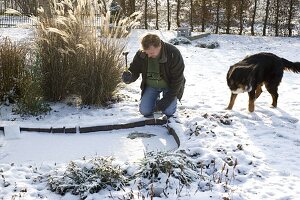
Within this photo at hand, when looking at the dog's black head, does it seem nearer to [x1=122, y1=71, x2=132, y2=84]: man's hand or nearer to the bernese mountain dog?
the bernese mountain dog

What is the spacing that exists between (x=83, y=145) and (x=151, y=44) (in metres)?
1.56

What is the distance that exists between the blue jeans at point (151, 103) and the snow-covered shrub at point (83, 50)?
752 millimetres

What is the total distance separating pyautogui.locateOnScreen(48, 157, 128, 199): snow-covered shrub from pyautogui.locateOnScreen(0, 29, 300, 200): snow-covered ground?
78 mm

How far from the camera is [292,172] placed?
390cm

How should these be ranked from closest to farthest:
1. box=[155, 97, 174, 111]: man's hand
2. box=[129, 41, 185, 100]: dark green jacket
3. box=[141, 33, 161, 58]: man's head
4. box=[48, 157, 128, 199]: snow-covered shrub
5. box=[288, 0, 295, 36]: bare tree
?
box=[48, 157, 128, 199]: snow-covered shrub < box=[141, 33, 161, 58]: man's head < box=[129, 41, 185, 100]: dark green jacket < box=[155, 97, 174, 111]: man's hand < box=[288, 0, 295, 36]: bare tree

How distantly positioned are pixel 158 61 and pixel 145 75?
14.5 inches

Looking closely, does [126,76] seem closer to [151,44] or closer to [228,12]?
[151,44]

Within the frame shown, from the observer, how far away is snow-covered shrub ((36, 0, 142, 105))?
5949mm

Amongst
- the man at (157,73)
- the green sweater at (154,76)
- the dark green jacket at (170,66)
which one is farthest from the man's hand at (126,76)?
the green sweater at (154,76)

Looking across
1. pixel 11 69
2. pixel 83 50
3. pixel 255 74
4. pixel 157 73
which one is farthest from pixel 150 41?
pixel 11 69

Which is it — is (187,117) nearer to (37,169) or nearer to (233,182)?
(233,182)

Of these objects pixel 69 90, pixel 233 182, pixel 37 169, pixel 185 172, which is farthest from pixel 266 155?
pixel 69 90

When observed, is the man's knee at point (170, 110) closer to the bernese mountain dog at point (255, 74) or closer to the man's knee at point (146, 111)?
the man's knee at point (146, 111)

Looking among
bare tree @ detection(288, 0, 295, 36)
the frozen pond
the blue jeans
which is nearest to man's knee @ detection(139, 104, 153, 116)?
the blue jeans
